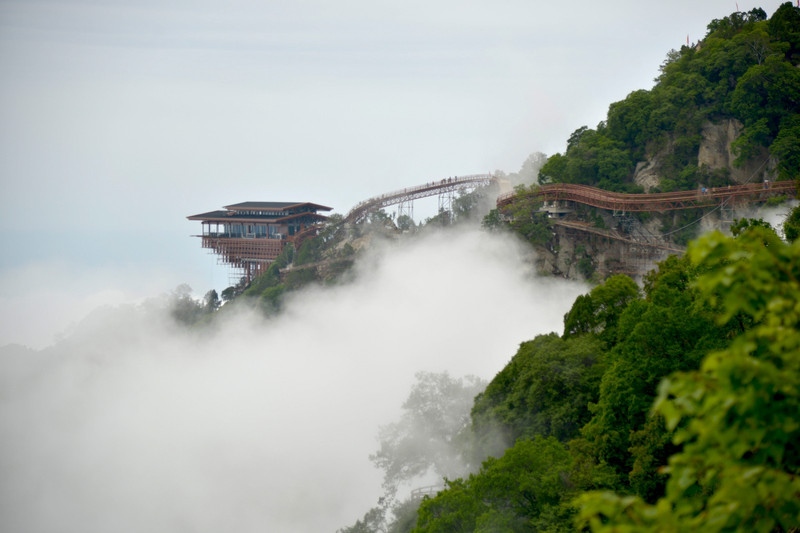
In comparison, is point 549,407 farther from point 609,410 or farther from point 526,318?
point 526,318

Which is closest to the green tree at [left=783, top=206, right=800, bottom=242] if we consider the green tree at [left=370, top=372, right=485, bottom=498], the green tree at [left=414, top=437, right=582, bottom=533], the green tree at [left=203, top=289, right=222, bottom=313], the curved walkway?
the green tree at [left=414, top=437, right=582, bottom=533]

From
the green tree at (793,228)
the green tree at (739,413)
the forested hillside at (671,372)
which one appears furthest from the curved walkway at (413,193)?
the green tree at (739,413)

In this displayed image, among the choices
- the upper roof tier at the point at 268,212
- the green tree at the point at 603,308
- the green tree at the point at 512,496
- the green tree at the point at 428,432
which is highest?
the upper roof tier at the point at 268,212

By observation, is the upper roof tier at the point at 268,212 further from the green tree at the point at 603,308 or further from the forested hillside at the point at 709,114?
the green tree at the point at 603,308

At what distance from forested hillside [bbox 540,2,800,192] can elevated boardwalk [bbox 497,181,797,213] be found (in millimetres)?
960

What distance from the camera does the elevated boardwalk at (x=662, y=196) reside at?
35875 millimetres

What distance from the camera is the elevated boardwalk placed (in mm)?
35875

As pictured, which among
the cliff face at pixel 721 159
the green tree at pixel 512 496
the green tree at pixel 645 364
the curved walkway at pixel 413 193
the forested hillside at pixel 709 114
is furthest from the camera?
the curved walkway at pixel 413 193

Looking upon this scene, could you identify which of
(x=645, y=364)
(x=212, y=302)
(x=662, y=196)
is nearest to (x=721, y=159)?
(x=662, y=196)

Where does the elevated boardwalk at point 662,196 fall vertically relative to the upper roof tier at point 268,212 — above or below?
below

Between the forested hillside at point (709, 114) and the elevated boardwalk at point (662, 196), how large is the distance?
3.15ft

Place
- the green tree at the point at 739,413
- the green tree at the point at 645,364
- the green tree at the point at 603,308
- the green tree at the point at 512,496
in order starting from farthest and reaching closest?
the green tree at the point at 603,308, the green tree at the point at 512,496, the green tree at the point at 645,364, the green tree at the point at 739,413

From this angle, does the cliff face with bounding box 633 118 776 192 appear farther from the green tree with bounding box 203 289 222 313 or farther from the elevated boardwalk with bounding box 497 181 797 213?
the green tree with bounding box 203 289 222 313

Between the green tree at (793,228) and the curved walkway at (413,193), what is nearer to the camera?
the green tree at (793,228)
